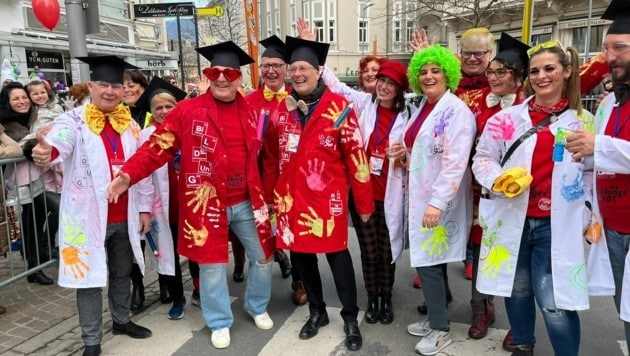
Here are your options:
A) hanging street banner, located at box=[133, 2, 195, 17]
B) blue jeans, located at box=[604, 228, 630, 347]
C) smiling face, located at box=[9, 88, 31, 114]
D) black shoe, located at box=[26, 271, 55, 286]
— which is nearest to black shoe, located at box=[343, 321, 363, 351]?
blue jeans, located at box=[604, 228, 630, 347]

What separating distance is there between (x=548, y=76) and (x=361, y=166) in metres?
1.33

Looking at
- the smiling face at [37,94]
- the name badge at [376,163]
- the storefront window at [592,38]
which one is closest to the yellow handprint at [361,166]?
the name badge at [376,163]

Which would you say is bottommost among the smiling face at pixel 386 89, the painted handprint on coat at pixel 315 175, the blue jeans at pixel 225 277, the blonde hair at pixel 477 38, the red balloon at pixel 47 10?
the blue jeans at pixel 225 277

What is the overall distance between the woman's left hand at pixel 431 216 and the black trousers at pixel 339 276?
0.70 meters

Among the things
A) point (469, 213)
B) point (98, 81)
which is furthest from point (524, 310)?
point (98, 81)

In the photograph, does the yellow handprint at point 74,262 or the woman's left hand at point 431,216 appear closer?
the woman's left hand at point 431,216

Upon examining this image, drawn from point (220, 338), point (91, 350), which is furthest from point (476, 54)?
point (91, 350)

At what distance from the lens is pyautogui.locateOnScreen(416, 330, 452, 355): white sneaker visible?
129 inches

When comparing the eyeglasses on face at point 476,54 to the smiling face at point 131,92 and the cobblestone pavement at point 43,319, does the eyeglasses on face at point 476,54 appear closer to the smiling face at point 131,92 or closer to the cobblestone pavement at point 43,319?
the smiling face at point 131,92

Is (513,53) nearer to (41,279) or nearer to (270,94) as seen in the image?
(270,94)

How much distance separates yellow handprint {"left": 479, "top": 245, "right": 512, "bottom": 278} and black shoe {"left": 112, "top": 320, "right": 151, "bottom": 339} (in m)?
2.56

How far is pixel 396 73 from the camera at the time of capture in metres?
3.49

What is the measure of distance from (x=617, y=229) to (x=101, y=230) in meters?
3.10

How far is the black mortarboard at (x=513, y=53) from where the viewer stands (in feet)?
10.3
